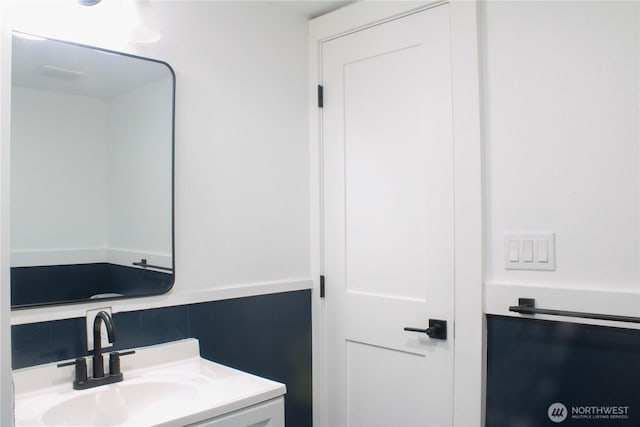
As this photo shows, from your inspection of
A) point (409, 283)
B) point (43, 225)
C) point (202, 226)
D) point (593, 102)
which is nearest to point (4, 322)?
point (43, 225)

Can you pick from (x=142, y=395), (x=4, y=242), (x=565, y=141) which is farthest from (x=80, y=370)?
(x=565, y=141)

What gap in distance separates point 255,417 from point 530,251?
104 centimetres

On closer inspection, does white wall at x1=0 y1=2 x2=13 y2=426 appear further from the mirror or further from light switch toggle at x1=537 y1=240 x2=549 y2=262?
light switch toggle at x1=537 y1=240 x2=549 y2=262

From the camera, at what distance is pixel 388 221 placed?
204cm

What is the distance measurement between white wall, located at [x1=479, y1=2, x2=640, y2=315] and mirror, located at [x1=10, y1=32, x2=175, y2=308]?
1170mm

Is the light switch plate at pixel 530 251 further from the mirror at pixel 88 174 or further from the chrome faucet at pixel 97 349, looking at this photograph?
the chrome faucet at pixel 97 349

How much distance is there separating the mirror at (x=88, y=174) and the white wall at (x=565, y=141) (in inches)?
46.1

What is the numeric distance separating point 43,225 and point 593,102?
1.74 meters

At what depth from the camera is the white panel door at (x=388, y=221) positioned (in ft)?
6.16

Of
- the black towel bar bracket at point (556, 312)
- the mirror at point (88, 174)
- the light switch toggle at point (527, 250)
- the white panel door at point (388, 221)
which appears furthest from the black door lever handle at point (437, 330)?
the mirror at point (88, 174)

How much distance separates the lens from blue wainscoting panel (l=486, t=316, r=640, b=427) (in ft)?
4.94

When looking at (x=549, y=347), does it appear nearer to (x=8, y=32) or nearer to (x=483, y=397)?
(x=483, y=397)

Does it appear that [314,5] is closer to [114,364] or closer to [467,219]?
[467,219]

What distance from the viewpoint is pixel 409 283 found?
1.97 meters
